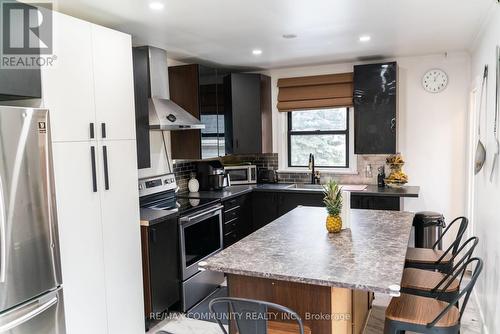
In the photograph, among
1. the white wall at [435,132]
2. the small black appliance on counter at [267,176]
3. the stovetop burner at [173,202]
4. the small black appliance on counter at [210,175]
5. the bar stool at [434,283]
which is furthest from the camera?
the small black appliance on counter at [267,176]

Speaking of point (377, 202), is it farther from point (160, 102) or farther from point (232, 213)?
point (160, 102)

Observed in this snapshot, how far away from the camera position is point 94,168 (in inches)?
102

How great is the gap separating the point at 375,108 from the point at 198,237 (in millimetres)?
2515

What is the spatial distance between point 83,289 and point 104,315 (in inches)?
12.1

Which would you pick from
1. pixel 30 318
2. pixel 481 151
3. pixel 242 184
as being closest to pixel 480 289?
pixel 481 151

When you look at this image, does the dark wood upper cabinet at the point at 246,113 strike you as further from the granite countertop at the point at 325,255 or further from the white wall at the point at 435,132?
the granite countertop at the point at 325,255

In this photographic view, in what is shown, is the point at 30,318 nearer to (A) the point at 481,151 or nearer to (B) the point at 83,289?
(B) the point at 83,289

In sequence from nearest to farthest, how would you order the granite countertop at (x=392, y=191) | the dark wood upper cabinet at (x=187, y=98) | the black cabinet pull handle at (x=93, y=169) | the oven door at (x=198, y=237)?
1. the black cabinet pull handle at (x=93, y=169)
2. the oven door at (x=198, y=237)
3. the granite countertop at (x=392, y=191)
4. the dark wood upper cabinet at (x=187, y=98)

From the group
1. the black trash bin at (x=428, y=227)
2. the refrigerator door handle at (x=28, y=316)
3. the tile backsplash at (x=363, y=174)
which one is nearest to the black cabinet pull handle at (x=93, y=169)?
the refrigerator door handle at (x=28, y=316)

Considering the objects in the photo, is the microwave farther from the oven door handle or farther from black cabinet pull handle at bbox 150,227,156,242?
black cabinet pull handle at bbox 150,227,156,242

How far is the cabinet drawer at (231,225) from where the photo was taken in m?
4.29

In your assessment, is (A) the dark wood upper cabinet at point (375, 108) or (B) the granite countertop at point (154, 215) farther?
(A) the dark wood upper cabinet at point (375, 108)

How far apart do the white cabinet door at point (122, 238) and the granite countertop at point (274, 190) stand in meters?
1.31

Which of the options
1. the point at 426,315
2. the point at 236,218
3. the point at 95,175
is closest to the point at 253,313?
the point at 426,315
